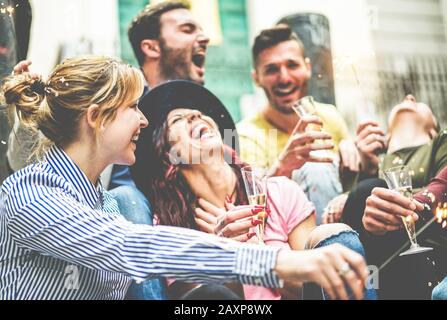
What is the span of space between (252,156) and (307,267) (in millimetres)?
1105

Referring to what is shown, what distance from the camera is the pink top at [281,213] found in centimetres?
215

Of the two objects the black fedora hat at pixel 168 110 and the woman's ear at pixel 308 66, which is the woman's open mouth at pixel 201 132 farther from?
the woman's ear at pixel 308 66

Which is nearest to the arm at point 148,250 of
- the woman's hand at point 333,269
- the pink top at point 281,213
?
the woman's hand at point 333,269

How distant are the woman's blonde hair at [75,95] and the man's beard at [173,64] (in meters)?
0.64

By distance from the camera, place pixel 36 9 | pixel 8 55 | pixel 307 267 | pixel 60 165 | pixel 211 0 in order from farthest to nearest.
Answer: pixel 211 0 → pixel 36 9 → pixel 8 55 → pixel 60 165 → pixel 307 267

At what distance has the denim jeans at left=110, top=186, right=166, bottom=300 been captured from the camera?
206 cm

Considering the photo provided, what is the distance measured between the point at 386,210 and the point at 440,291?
0.33 m

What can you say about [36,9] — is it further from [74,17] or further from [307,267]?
[307,267]

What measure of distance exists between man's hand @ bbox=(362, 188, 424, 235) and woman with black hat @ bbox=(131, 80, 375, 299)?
205 millimetres

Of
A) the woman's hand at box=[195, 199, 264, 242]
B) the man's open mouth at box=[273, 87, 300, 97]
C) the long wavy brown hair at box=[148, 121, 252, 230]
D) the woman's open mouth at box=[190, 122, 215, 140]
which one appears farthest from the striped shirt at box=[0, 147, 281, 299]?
the man's open mouth at box=[273, 87, 300, 97]

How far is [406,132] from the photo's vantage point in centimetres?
264

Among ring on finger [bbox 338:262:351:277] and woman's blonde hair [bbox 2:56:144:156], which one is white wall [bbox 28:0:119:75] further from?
ring on finger [bbox 338:262:351:277]
